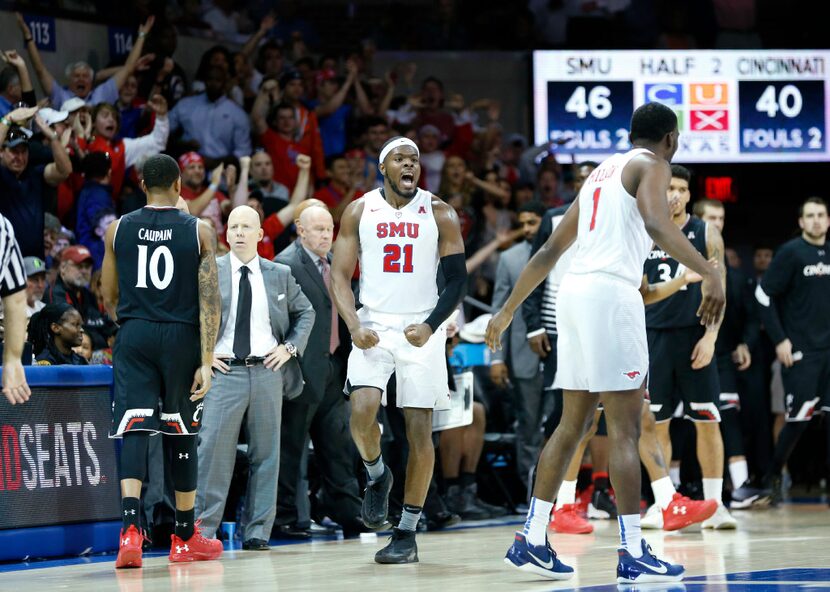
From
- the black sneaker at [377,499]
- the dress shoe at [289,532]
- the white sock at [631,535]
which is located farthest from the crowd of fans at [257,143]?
the white sock at [631,535]

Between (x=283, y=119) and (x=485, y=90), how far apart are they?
4136 millimetres

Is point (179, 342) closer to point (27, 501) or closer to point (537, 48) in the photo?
point (27, 501)

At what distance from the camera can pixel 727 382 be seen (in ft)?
38.9

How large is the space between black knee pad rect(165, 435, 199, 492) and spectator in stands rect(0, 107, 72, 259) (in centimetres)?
371

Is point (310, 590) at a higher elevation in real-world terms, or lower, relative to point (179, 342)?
lower

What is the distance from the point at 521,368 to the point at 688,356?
201 cm

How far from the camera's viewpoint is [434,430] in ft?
32.2

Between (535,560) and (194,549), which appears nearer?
(535,560)

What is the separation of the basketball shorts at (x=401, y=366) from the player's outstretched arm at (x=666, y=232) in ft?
5.33

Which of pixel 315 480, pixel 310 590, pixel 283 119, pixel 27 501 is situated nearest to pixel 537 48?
pixel 283 119

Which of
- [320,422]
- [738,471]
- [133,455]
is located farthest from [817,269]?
[133,455]

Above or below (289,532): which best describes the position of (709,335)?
above

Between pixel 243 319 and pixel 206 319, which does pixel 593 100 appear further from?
pixel 206 319

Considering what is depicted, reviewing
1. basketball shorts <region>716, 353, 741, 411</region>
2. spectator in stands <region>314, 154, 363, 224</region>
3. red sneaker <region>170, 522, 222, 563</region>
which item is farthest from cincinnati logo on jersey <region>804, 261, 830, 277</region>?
red sneaker <region>170, 522, 222, 563</region>
